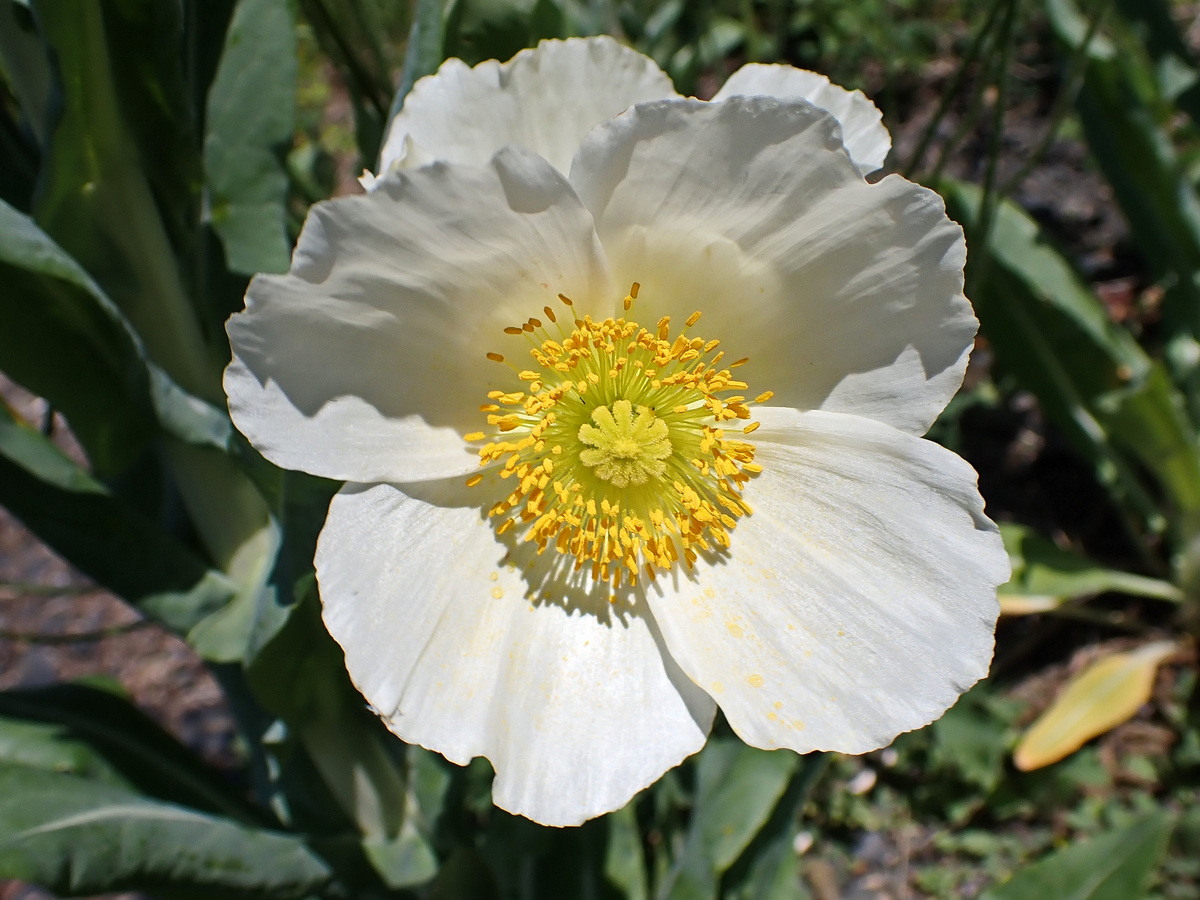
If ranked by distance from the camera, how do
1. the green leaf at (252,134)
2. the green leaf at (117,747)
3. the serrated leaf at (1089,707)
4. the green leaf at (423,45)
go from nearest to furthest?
the green leaf at (423,45) → the green leaf at (252,134) → the green leaf at (117,747) → the serrated leaf at (1089,707)

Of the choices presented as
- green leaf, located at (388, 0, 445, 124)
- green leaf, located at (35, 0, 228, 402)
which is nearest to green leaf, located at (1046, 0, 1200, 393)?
green leaf, located at (388, 0, 445, 124)

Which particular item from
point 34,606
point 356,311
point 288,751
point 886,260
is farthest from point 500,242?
point 34,606

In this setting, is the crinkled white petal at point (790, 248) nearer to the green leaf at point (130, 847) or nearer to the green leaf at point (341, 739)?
the green leaf at point (341, 739)

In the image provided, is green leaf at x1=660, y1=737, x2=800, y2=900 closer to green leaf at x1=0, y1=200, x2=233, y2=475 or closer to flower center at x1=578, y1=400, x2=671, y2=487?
flower center at x1=578, y1=400, x2=671, y2=487

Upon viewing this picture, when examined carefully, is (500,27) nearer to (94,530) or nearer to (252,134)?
(252,134)

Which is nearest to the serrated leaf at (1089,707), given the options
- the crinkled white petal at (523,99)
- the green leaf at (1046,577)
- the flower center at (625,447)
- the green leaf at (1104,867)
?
the green leaf at (1046,577)

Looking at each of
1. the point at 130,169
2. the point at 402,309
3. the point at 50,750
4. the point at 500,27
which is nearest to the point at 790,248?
the point at 402,309
